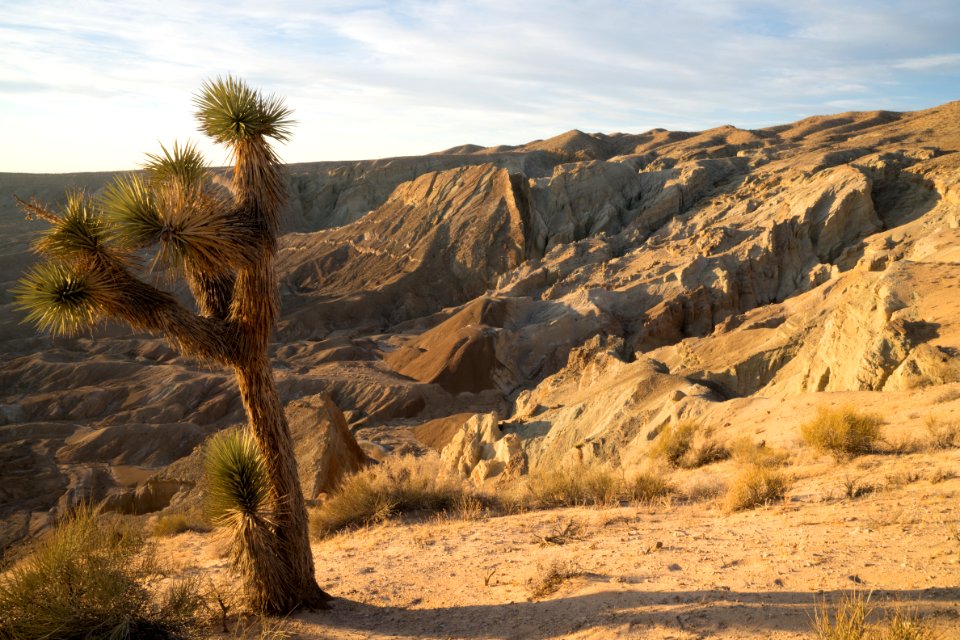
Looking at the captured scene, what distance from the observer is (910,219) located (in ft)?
125

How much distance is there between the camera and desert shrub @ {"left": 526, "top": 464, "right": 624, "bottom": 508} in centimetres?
1014

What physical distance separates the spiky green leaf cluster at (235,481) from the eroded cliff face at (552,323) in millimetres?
7089

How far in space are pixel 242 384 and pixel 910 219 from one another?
131ft

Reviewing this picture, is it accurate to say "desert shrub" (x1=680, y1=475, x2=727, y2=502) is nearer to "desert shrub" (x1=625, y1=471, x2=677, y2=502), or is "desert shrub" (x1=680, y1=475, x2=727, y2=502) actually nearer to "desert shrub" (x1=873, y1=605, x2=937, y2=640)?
"desert shrub" (x1=625, y1=471, x2=677, y2=502)

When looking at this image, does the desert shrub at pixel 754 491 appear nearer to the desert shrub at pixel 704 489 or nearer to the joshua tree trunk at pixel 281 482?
the desert shrub at pixel 704 489

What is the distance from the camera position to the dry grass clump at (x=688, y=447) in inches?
462

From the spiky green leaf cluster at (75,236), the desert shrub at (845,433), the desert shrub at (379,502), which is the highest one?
the spiky green leaf cluster at (75,236)

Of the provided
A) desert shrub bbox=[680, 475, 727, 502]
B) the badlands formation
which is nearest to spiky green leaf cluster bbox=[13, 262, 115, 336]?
the badlands formation

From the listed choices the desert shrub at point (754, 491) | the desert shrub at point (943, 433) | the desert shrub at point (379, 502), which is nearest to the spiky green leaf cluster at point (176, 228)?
the desert shrub at point (379, 502)

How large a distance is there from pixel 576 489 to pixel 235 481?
5300mm

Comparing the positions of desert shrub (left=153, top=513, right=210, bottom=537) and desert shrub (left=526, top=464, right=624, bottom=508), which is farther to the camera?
desert shrub (left=153, top=513, right=210, bottom=537)

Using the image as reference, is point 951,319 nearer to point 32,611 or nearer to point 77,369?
point 32,611

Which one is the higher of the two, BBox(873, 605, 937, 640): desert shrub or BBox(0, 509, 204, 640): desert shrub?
BBox(873, 605, 937, 640): desert shrub

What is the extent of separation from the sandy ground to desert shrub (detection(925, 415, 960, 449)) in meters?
0.40
